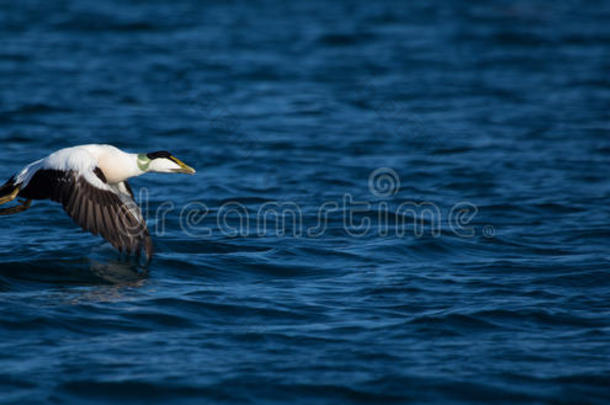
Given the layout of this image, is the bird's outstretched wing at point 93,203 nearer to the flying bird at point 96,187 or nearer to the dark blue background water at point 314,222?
the flying bird at point 96,187

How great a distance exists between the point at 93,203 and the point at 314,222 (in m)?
2.92

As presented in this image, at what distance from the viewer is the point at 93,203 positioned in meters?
7.04

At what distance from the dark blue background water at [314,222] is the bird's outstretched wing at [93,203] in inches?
17.4

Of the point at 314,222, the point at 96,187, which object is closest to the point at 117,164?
the point at 96,187

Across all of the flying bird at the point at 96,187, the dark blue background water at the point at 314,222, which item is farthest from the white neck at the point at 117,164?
the dark blue background water at the point at 314,222

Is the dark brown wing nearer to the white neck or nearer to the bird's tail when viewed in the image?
the white neck

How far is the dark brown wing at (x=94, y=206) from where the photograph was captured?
22.9 ft

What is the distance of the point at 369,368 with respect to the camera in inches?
220

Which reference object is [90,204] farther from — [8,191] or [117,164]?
[8,191]

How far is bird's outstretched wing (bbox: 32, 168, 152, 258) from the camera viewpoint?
6.97 metres

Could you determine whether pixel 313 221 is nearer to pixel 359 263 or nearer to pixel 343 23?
pixel 359 263

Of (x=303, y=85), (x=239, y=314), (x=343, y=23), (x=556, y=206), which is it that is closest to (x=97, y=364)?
(x=239, y=314)

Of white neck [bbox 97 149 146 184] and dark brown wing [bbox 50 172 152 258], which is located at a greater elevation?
white neck [bbox 97 149 146 184]

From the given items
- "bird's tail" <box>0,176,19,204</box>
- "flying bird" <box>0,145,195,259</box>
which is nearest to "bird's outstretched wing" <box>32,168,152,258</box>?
"flying bird" <box>0,145,195,259</box>
